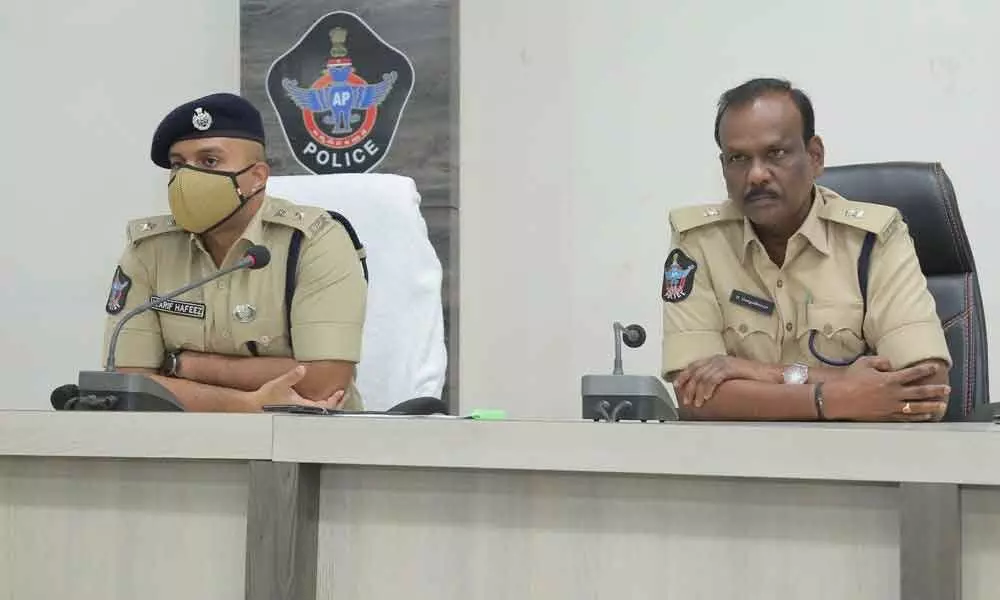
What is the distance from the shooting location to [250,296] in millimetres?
2143

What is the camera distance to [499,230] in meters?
3.00

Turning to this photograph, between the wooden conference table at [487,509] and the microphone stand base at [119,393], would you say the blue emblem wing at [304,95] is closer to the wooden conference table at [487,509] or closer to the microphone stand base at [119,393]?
the microphone stand base at [119,393]

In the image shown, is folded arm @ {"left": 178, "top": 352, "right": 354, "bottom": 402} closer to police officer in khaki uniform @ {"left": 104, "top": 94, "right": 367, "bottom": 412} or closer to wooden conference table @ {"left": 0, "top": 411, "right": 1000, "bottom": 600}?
police officer in khaki uniform @ {"left": 104, "top": 94, "right": 367, "bottom": 412}

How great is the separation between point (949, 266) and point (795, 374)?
434mm

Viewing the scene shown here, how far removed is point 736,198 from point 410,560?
1070 mm

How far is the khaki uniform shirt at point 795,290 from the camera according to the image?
76.5 inches

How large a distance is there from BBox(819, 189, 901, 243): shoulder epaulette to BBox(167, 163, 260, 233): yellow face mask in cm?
104

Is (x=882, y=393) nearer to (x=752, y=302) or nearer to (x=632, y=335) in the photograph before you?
(x=752, y=302)

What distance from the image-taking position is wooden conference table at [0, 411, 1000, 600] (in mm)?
1016

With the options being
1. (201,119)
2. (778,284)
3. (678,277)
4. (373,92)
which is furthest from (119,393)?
(373,92)

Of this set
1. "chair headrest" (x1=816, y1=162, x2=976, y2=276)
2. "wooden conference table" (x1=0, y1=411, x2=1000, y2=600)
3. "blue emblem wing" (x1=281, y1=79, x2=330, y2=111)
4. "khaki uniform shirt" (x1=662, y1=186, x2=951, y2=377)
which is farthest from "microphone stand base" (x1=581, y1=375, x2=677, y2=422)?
"blue emblem wing" (x1=281, y1=79, x2=330, y2=111)

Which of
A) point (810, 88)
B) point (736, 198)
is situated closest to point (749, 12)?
point (810, 88)

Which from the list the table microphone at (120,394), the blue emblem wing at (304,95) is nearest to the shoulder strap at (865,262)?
the table microphone at (120,394)

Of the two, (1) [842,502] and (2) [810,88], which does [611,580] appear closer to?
(1) [842,502]
